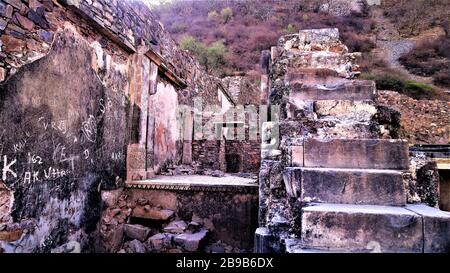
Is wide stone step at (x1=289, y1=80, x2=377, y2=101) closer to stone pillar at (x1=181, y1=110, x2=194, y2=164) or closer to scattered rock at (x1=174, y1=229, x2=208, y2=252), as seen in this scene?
scattered rock at (x1=174, y1=229, x2=208, y2=252)

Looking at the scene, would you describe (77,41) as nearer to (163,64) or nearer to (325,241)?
(163,64)

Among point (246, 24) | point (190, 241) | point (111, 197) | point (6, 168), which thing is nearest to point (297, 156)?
point (190, 241)

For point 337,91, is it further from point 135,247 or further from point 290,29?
point 290,29

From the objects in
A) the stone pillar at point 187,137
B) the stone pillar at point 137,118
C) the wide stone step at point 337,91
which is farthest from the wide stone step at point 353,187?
the stone pillar at point 187,137

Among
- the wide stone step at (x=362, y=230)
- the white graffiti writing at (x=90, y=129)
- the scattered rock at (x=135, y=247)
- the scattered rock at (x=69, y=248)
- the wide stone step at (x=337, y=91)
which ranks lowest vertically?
Result: the scattered rock at (x=135, y=247)

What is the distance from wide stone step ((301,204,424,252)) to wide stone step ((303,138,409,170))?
1.50 ft

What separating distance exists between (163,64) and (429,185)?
537 cm

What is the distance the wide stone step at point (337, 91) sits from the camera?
9.29 ft

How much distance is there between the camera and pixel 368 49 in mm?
26172

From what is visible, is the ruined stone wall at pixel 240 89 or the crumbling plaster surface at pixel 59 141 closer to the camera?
the crumbling plaster surface at pixel 59 141

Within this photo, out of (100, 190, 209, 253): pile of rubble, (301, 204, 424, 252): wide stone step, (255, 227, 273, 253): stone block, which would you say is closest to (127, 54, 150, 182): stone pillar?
(100, 190, 209, 253): pile of rubble

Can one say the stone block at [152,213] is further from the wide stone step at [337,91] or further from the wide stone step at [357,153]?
the wide stone step at [357,153]

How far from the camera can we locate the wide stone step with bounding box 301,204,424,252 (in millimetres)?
1648

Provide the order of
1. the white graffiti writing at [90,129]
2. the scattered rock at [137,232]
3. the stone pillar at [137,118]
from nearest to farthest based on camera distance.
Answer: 1. the white graffiti writing at [90,129]
2. the scattered rock at [137,232]
3. the stone pillar at [137,118]
